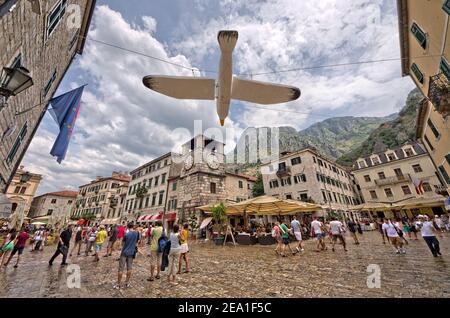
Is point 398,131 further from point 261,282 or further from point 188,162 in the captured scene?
point 261,282

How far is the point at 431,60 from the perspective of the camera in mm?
9539

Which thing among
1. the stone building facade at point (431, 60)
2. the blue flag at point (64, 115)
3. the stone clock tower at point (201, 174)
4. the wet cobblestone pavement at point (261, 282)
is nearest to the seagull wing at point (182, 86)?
the wet cobblestone pavement at point (261, 282)

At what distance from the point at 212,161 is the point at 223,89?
22790 millimetres

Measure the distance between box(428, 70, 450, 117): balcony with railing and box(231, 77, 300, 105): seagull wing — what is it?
8409 millimetres

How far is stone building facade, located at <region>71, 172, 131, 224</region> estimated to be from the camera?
1496 inches

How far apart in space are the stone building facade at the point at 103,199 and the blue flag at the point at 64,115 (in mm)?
33042

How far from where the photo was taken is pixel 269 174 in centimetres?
3388

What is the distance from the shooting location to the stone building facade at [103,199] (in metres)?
38.0

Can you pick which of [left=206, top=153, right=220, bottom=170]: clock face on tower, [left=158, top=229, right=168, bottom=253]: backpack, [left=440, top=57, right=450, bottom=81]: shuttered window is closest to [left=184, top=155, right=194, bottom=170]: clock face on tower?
[left=206, top=153, right=220, bottom=170]: clock face on tower

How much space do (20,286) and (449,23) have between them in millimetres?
16862

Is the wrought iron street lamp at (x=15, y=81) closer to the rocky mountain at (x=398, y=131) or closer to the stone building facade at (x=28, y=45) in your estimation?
the stone building facade at (x=28, y=45)

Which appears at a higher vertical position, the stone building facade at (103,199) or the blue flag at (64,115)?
the stone building facade at (103,199)

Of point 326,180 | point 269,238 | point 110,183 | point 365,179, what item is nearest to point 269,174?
point 326,180
